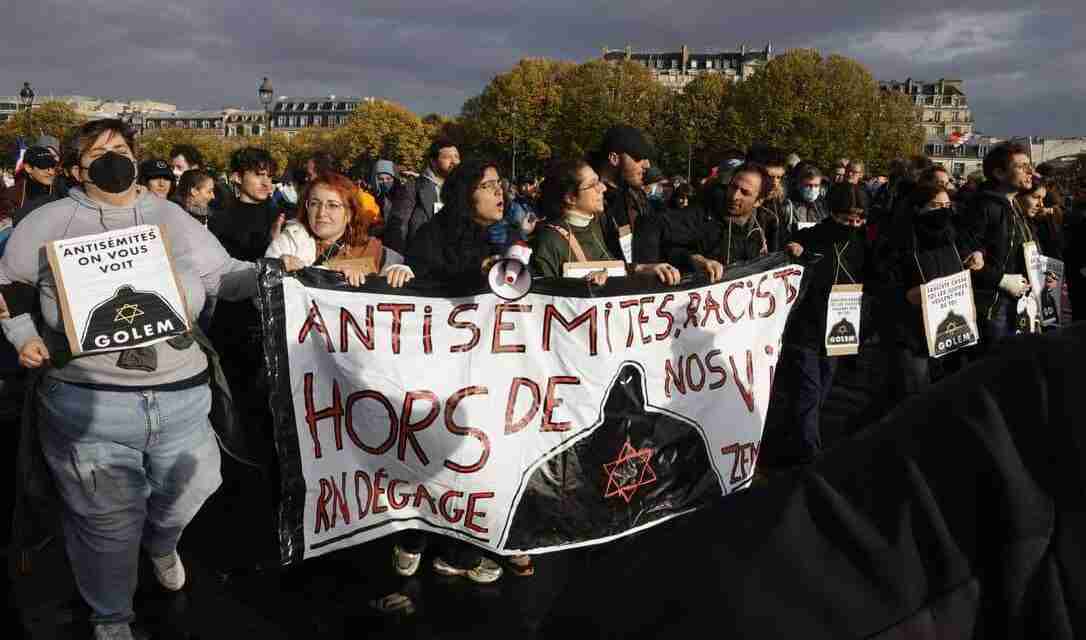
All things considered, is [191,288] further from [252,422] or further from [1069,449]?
[1069,449]

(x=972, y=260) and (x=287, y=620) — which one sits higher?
(x=972, y=260)

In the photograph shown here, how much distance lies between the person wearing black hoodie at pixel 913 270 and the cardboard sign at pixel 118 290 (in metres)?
4.09

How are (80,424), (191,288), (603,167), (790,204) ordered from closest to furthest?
(80,424), (191,288), (603,167), (790,204)

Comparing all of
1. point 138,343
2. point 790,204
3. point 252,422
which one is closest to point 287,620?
point 252,422

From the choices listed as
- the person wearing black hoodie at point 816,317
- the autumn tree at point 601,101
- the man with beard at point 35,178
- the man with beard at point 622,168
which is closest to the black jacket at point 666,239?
the man with beard at point 622,168

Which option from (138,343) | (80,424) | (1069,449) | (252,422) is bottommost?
(252,422)

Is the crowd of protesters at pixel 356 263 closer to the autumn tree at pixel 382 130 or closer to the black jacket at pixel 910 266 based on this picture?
the black jacket at pixel 910 266

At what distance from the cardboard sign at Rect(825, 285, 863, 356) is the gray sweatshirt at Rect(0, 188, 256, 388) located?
358 cm

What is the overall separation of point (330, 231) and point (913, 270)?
11.7 feet

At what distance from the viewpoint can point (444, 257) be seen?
12.9 feet

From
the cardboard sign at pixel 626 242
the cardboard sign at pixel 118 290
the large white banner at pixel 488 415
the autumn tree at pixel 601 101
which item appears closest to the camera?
the cardboard sign at pixel 118 290

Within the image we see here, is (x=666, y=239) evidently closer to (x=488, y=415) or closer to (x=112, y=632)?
(x=488, y=415)

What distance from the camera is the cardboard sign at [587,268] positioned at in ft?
12.5

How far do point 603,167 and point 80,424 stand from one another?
3.77 meters
